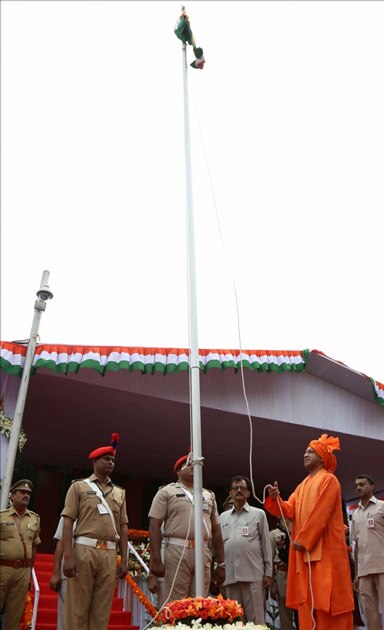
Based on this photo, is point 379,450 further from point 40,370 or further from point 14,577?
point 14,577

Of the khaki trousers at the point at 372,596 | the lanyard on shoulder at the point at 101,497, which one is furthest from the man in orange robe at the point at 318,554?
the khaki trousers at the point at 372,596

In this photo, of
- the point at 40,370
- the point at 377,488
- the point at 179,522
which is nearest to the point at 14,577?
the point at 179,522

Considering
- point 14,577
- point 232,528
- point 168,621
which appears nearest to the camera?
point 168,621

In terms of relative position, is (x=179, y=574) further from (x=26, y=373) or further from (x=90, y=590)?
(x=26, y=373)

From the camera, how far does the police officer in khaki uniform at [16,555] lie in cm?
551

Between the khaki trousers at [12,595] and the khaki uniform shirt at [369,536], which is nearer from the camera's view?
the khaki trousers at [12,595]

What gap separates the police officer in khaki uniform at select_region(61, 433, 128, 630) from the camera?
4438 mm

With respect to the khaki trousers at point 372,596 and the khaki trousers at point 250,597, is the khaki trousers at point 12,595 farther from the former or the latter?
the khaki trousers at point 372,596

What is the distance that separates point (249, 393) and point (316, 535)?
13.7ft

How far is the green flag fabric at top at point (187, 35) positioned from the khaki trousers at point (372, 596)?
4.84 metres

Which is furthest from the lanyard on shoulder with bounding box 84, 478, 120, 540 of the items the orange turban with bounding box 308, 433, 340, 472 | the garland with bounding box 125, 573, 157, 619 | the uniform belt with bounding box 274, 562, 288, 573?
the uniform belt with bounding box 274, 562, 288, 573

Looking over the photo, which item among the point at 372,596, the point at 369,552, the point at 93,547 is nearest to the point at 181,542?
the point at 93,547

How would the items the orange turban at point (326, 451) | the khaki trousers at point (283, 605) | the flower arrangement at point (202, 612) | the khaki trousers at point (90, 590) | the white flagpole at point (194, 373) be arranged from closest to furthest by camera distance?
the flower arrangement at point (202, 612) < the white flagpole at point (194, 373) < the khaki trousers at point (90, 590) < the orange turban at point (326, 451) < the khaki trousers at point (283, 605)

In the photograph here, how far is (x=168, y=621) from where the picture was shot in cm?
363
